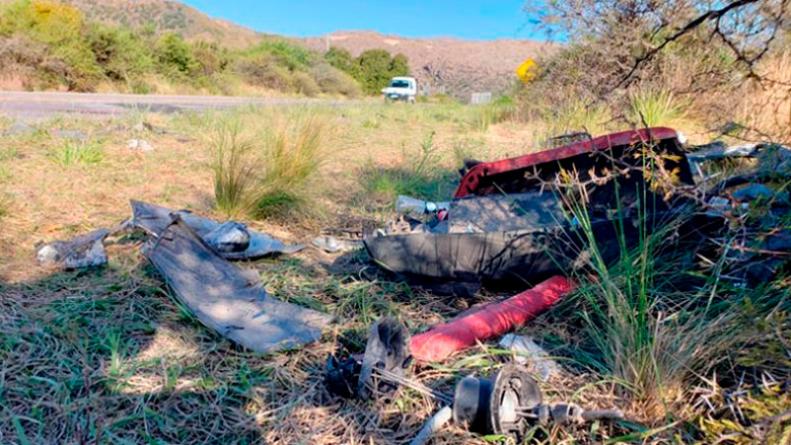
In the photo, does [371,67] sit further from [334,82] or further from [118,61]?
[118,61]

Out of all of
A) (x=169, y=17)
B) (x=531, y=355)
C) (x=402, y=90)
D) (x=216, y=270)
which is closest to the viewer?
(x=531, y=355)

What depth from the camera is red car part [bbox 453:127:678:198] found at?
247 centimetres

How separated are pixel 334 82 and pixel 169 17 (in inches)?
1500

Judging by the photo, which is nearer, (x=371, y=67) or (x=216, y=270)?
(x=216, y=270)

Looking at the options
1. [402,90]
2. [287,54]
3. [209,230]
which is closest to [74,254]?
[209,230]

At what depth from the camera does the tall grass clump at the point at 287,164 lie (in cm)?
334

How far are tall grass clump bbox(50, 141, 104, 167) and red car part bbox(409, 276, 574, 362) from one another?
3.54 metres

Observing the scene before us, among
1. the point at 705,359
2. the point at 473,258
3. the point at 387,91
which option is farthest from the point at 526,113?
the point at 387,91

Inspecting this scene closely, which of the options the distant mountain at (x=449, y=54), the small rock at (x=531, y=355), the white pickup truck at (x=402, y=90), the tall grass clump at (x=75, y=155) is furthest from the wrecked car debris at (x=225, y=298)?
the distant mountain at (x=449, y=54)

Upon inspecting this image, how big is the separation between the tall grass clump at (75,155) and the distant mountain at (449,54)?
35.0m

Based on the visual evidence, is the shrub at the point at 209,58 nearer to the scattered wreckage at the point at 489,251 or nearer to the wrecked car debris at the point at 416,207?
the wrecked car debris at the point at 416,207

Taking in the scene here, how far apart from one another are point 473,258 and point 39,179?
3.16m

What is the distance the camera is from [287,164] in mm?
3646

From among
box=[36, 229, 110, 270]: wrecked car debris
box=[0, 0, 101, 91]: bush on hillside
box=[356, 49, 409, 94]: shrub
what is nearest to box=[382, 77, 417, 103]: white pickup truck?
box=[356, 49, 409, 94]: shrub
